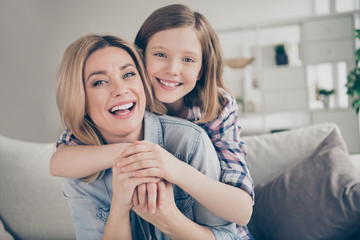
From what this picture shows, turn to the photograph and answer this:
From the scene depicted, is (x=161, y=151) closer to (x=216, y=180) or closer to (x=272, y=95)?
(x=216, y=180)

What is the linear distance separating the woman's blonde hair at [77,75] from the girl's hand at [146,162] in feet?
0.56

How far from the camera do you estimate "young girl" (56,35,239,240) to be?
695mm

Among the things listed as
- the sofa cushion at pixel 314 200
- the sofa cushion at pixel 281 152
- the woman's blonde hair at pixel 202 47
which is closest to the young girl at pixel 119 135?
the woman's blonde hair at pixel 202 47

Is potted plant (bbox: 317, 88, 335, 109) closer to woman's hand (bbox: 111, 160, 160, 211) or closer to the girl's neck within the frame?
the girl's neck

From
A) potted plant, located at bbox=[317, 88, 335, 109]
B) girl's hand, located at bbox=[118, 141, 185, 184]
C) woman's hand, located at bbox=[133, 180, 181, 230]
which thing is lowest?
potted plant, located at bbox=[317, 88, 335, 109]

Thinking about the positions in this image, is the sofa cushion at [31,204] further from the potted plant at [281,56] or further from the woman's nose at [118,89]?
the potted plant at [281,56]

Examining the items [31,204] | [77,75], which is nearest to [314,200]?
[77,75]

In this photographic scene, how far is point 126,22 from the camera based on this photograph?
430 centimetres

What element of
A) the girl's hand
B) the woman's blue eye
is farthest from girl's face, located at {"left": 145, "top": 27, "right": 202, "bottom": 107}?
the girl's hand

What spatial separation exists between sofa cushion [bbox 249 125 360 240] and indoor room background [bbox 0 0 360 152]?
5.06 feet

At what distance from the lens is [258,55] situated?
360cm

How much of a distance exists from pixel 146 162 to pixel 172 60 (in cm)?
33

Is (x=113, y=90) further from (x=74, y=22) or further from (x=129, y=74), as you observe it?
(x=74, y=22)

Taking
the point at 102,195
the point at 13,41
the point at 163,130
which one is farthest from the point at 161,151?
the point at 13,41
